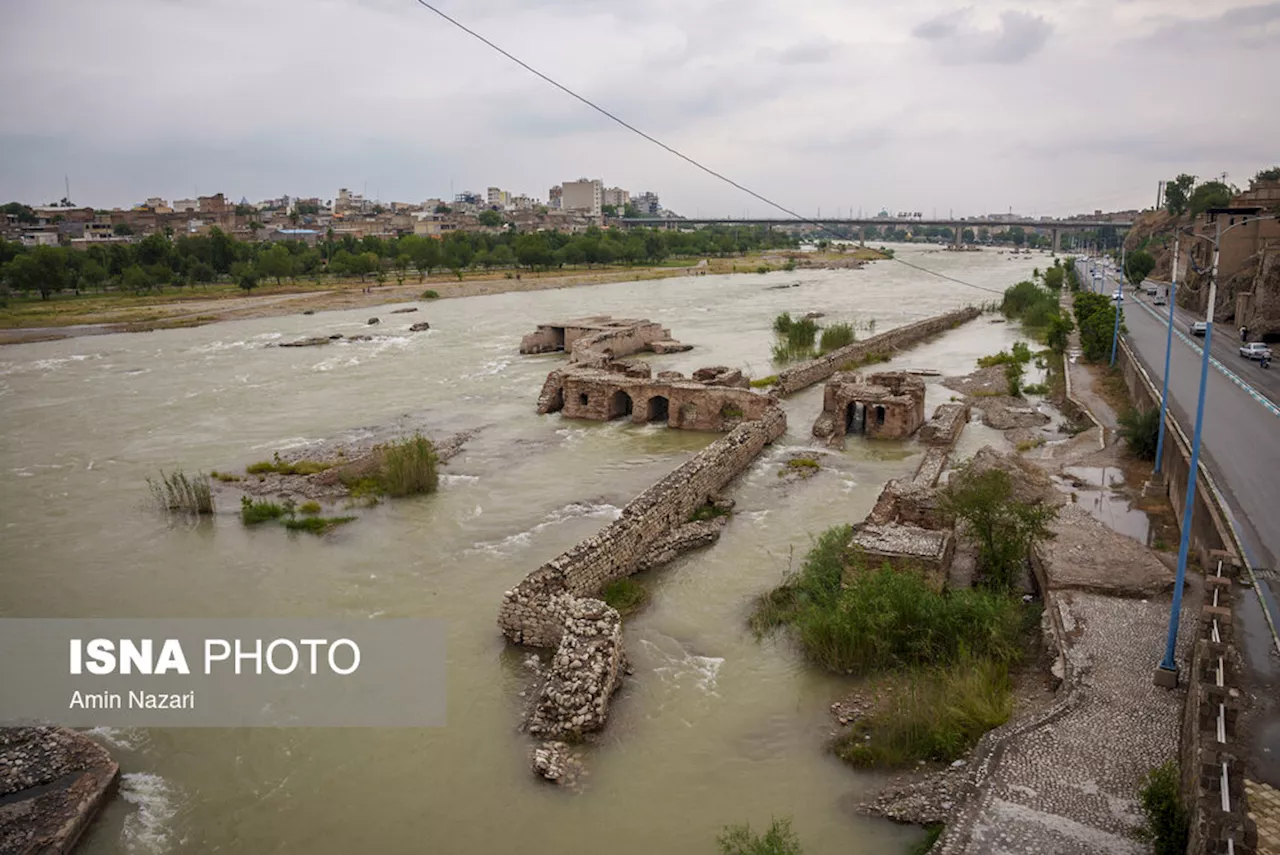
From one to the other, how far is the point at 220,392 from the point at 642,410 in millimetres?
19473

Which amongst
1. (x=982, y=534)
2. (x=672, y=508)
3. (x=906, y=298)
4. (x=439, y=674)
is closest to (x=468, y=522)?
(x=672, y=508)

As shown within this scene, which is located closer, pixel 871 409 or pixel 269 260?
pixel 871 409

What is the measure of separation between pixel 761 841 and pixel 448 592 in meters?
8.84

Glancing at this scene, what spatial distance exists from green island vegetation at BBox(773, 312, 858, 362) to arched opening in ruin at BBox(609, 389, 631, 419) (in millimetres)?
12675

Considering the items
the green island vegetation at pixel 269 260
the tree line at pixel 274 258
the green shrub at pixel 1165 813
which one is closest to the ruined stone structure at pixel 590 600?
the green shrub at pixel 1165 813

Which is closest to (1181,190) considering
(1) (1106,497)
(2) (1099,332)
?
(2) (1099,332)

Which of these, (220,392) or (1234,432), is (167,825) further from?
(220,392)

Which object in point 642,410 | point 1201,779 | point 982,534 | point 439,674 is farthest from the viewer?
point 642,410

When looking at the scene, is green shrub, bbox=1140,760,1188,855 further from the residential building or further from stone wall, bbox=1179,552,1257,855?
the residential building

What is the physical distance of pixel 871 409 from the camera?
90.5ft

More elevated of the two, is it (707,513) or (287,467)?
(287,467)

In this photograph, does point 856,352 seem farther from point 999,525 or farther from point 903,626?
point 903,626

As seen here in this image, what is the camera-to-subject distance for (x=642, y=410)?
2952cm

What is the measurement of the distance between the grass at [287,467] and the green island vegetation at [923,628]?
14.0 m
